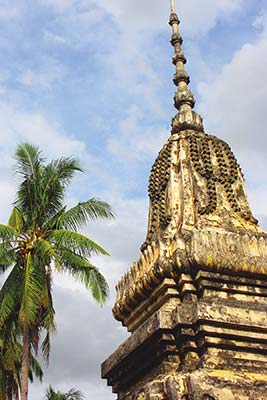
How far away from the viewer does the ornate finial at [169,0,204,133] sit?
8.62m

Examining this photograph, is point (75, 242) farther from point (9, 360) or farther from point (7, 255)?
point (9, 360)

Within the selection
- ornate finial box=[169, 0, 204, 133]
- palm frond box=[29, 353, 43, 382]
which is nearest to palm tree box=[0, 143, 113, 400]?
ornate finial box=[169, 0, 204, 133]

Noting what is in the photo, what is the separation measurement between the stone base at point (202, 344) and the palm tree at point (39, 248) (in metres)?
6.80

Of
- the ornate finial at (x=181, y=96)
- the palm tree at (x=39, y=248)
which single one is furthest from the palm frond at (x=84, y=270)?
the ornate finial at (x=181, y=96)

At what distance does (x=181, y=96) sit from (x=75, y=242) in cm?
616

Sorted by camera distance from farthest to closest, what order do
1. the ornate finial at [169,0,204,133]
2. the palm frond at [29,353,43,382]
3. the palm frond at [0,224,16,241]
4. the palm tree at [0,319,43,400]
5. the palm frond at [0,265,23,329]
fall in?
1. the palm frond at [29,353,43,382]
2. the palm tree at [0,319,43,400]
3. the palm frond at [0,224,16,241]
4. the palm frond at [0,265,23,329]
5. the ornate finial at [169,0,204,133]

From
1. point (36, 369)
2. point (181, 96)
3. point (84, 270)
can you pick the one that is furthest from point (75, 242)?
point (36, 369)

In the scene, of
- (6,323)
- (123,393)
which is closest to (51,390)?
(6,323)

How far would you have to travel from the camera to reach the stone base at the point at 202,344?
5.49 metres

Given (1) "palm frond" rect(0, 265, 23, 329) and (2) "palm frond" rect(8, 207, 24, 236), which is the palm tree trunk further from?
(2) "palm frond" rect(8, 207, 24, 236)

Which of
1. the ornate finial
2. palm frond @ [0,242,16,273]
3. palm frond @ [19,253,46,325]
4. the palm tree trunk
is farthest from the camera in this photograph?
palm frond @ [0,242,16,273]

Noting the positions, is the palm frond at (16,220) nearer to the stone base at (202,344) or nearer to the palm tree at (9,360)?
the palm tree at (9,360)

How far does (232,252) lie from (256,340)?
101 centimetres

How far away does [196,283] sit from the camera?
21.2 ft
